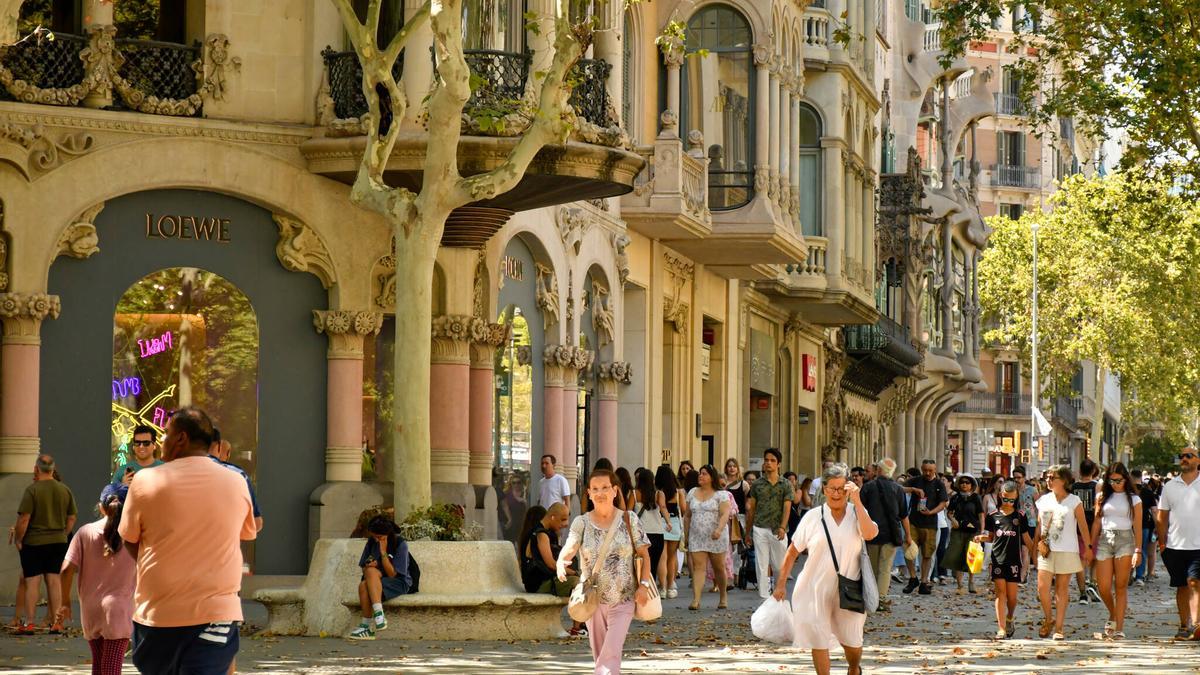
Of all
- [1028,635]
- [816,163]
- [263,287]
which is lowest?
[1028,635]

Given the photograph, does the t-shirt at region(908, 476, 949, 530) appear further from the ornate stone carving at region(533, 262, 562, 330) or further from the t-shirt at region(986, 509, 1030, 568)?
the t-shirt at region(986, 509, 1030, 568)

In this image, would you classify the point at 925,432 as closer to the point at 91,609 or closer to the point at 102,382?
the point at 102,382

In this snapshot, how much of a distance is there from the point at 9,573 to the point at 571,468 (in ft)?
32.1

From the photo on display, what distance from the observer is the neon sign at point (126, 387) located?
2362cm

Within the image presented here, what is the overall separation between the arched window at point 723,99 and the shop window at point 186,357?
11.6 m

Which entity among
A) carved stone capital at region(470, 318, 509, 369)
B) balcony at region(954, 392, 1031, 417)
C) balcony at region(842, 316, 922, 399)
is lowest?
carved stone capital at region(470, 318, 509, 369)

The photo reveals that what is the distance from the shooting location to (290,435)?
24828mm

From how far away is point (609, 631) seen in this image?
13.3 meters

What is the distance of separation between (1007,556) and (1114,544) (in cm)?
131

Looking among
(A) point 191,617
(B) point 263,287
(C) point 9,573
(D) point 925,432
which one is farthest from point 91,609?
(D) point 925,432

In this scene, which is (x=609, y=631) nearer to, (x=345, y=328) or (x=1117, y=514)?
(x=1117, y=514)

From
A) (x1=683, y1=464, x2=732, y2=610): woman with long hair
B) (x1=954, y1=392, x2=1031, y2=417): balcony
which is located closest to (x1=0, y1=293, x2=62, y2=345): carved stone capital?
(x1=683, y1=464, x2=732, y2=610): woman with long hair

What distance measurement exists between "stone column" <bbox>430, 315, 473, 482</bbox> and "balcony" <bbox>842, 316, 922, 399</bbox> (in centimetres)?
2361

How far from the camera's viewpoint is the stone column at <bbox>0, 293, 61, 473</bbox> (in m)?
22.5
